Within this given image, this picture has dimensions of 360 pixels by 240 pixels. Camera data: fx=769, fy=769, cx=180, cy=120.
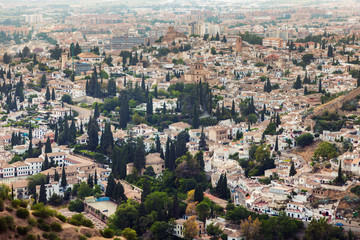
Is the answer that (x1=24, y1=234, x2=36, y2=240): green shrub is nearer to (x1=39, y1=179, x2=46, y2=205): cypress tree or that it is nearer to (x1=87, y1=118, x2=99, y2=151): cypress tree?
(x1=39, y1=179, x2=46, y2=205): cypress tree

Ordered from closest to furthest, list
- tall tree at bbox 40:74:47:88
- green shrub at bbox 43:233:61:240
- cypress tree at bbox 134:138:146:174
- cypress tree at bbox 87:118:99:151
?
green shrub at bbox 43:233:61:240 → cypress tree at bbox 134:138:146:174 → cypress tree at bbox 87:118:99:151 → tall tree at bbox 40:74:47:88

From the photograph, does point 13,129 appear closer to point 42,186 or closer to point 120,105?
point 120,105

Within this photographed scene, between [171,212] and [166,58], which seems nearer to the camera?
[171,212]

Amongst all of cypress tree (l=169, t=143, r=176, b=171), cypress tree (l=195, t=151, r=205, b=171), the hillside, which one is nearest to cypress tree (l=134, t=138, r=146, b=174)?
cypress tree (l=169, t=143, r=176, b=171)

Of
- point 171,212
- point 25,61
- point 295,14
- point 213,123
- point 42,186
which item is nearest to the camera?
point 171,212

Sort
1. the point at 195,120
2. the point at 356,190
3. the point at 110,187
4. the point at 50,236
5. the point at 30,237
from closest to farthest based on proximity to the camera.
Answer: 1. the point at 30,237
2. the point at 50,236
3. the point at 356,190
4. the point at 110,187
5. the point at 195,120

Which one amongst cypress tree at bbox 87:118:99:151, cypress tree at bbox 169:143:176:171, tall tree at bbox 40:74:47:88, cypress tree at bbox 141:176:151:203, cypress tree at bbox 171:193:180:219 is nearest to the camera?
cypress tree at bbox 171:193:180:219

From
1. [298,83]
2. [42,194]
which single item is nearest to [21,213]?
[42,194]

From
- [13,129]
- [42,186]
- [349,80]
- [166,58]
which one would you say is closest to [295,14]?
[166,58]

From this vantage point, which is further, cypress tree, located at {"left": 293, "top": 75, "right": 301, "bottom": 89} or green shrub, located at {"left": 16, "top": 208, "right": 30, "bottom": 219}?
cypress tree, located at {"left": 293, "top": 75, "right": 301, "bottom": 89}

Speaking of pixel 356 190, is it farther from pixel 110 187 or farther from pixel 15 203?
pixel 15 203

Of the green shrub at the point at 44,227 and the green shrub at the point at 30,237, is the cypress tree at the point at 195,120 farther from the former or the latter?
the green shrub at the point at 30,237
